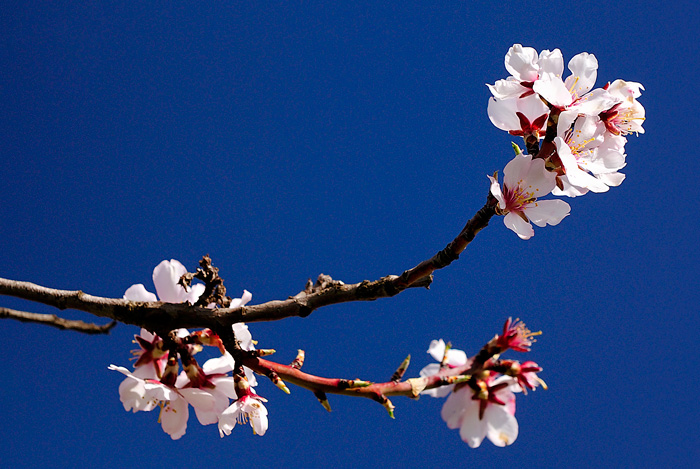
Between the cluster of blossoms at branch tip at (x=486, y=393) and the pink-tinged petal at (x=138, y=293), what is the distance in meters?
0.70

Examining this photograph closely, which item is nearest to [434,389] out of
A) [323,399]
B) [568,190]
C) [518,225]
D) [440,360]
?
[440,360]

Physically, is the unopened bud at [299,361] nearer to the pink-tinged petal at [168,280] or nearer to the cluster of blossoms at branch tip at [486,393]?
the cluster of blossoms at branch tip at [486,393]

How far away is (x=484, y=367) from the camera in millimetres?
899

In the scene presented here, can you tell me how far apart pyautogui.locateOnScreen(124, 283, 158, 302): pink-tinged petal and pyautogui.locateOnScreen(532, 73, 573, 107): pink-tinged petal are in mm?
940

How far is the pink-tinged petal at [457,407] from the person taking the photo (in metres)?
0.91

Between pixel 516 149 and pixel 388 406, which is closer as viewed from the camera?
pixel 388 406

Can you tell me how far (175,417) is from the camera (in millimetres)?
1180

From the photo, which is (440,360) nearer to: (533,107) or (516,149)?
(516,149)

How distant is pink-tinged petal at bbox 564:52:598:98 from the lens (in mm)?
1119

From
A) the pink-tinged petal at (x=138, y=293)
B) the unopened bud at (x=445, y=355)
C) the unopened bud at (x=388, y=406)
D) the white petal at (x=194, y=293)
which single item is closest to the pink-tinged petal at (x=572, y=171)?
the unopened bud at (x=445, y=355)

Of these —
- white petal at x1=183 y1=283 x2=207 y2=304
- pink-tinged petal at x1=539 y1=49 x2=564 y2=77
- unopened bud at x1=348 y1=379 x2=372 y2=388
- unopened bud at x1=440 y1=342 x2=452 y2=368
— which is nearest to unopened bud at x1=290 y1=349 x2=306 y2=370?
unopened bud at x1=348 y1=379 x2=372 y2=388

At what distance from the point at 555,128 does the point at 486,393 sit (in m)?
0.50

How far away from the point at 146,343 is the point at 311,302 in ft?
1.61

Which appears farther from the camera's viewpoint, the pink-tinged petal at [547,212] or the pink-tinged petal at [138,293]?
the pink-tinged petal at [138,293]
